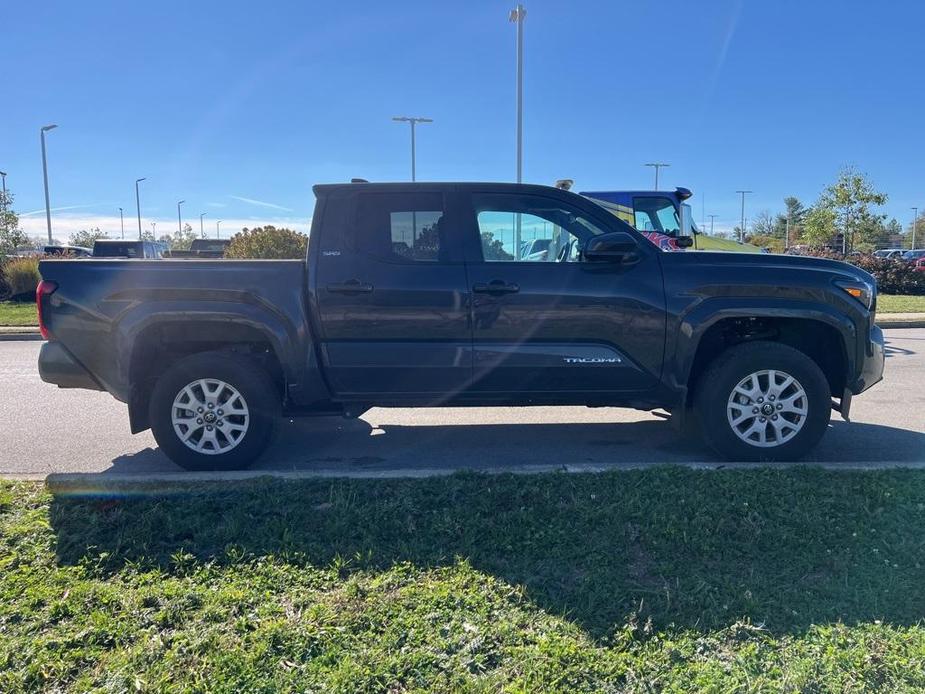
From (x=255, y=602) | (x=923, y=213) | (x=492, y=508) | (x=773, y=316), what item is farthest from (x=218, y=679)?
(x=923, y=213)

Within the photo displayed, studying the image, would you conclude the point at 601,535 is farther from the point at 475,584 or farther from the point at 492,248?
the point at 492,248

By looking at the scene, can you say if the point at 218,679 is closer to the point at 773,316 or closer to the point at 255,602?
the point at 255,602

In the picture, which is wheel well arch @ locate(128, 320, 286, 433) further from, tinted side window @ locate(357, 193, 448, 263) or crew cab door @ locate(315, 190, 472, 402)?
tinted side window @ locate(357, 193, 448, 263)

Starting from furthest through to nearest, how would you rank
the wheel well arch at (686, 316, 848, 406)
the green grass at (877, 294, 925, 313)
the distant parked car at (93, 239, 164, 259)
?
the distant parked car at (93, 239, 164, 259) → the green grass at (877, 294, 925, 313) → the wheel well arch at (686, 316, 848, 406)

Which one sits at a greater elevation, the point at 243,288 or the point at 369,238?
the point at 369,238

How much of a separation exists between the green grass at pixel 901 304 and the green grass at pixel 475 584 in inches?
571

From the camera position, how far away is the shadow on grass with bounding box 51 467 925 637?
2.92 metres

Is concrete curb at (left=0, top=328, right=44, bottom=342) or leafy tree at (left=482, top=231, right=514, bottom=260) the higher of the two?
leafy tree at (left=482, top=231, right=514, bottom=260)

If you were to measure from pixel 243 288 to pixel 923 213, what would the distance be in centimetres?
9645

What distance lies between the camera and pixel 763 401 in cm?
480

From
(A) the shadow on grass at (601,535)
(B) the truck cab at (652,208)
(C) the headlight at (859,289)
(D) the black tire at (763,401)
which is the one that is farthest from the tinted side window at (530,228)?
(B) the truck cab at (652,208)

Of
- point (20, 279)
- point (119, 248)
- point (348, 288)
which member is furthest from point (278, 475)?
point (119, 248)

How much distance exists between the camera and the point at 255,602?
2.92 meters

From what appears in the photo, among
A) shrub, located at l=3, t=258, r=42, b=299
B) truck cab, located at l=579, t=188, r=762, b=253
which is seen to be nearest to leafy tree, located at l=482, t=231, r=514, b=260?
truck cab, located at l=579, t=188, r=762, b=253
